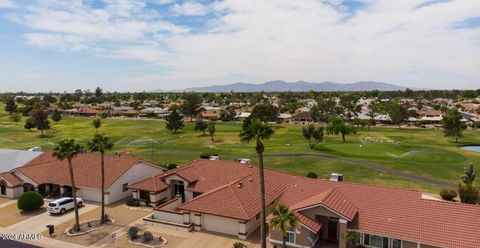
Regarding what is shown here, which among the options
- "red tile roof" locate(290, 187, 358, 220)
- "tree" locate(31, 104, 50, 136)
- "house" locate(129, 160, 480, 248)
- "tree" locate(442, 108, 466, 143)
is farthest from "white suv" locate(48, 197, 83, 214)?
"tree" locate(442, 108, 466, 143)

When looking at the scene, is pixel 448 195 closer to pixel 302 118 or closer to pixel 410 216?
pixel 410 216

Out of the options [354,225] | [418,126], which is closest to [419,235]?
[354,225]

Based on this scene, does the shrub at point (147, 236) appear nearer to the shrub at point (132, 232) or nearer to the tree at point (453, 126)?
the shrub at point (132, 232)

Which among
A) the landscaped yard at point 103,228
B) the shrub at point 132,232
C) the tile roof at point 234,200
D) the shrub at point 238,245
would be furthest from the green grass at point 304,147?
the shrub at point 132,232

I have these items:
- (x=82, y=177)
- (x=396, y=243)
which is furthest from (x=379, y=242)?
(x=82, y=177)

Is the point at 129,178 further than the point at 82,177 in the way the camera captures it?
Yes

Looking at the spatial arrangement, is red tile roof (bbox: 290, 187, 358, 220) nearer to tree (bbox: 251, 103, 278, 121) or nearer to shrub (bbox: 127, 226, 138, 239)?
shrub (bbox: 127, 226, 138, 239)
